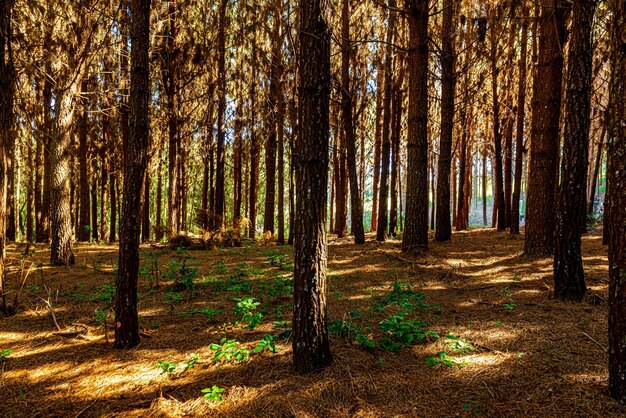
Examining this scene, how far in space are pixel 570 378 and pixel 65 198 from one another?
1009cm

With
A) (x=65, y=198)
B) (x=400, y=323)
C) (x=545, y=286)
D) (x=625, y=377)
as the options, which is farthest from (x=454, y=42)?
(x=65, y=198)

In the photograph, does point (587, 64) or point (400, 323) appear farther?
point (587, 64)

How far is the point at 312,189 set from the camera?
10.5 ft

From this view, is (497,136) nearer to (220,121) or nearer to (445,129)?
(445,129)

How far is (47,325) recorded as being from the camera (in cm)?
473

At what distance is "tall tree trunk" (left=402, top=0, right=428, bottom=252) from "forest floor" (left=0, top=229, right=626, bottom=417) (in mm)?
1759

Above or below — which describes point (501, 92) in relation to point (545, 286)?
above

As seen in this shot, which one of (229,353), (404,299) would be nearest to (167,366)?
(229,353)

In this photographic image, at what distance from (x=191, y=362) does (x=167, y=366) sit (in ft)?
0.75

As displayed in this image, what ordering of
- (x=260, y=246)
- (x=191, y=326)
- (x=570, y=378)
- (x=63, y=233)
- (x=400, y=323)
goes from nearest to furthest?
(x=570, y=378)
(x=400, y=323)
(x=191, y=326)
(x=63, y=233)
(x=260, y=246)

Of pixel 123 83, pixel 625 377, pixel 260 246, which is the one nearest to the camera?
pixel 625 377

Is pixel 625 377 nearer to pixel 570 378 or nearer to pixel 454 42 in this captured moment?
pixel 570 378

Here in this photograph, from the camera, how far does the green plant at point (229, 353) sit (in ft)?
11.5

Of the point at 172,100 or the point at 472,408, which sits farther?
the point at 172,100
